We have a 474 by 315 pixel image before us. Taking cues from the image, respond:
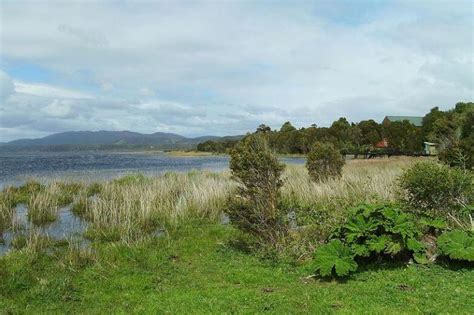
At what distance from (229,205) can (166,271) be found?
1.86 meters

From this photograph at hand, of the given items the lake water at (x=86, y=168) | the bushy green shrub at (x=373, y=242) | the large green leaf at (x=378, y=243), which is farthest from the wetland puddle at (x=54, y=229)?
the lake water at (x=86, y=168)

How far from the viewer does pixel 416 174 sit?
8.81 metres

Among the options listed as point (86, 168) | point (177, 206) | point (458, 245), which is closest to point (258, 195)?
point (458, 245)

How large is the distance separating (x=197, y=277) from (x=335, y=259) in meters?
2.16

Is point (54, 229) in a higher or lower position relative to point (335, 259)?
lower

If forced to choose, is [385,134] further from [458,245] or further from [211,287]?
[211,287]

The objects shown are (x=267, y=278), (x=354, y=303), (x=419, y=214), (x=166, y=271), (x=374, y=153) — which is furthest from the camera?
(x=374, y=153)

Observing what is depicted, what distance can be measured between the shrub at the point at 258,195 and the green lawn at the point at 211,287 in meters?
0.63

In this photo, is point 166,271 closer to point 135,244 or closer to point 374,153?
point 135,244

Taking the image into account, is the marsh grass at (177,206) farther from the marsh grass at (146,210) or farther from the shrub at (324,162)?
the shrub at (324,162)

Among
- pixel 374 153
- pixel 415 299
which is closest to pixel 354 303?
pixel 415 299

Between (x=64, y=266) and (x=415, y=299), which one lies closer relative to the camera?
(x=415, y=299)

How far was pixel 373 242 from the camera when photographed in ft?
22.0

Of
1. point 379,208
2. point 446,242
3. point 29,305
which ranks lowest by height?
point 29,305
